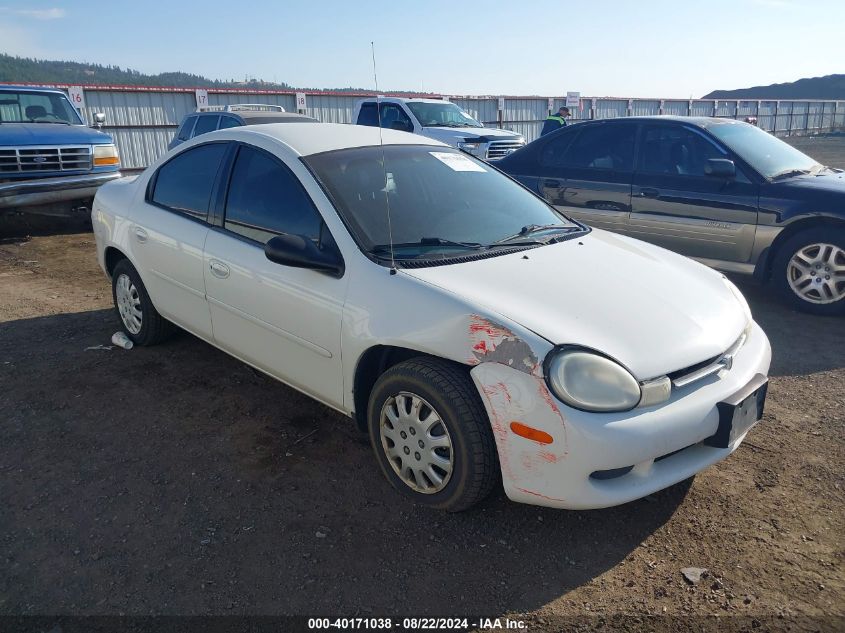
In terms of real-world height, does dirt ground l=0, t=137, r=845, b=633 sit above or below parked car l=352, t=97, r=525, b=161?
below

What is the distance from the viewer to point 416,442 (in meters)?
2.90

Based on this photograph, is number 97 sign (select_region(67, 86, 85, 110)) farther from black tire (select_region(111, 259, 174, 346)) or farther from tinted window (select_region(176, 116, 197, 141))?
black tire (select_region(111, 259, 174, 346))

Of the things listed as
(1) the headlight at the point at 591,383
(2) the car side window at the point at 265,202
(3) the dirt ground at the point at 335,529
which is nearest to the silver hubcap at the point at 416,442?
(3) the dirt ground at the point at 335,529

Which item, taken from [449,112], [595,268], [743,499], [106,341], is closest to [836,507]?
[743,499]

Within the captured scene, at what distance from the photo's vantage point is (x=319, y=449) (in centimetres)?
357

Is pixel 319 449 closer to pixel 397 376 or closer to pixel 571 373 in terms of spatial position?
pixel 397 376

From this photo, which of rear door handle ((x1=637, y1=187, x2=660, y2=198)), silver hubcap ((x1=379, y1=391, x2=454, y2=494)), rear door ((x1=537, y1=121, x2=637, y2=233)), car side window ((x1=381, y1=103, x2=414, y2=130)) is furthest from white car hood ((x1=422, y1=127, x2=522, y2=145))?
silver hubcap ((x1=379, y1=391, x2=454, y2=494))

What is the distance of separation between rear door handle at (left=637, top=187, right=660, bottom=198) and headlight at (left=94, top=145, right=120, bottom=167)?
7.73 m

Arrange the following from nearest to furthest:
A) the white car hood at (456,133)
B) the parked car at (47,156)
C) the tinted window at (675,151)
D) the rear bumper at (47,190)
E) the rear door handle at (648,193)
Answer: the tinted window at (675,151), the rear door handle at (648,193), the rear bumper at (47,190), the parked car at (47,156), the white car hood at (456,133)

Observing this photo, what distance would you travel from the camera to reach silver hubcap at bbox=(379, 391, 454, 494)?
9.26ft

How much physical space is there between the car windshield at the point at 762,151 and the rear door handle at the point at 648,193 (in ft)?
2.43

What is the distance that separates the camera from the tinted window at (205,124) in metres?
10.6

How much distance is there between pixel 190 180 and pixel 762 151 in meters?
5.28

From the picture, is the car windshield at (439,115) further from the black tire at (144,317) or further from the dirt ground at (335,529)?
the dirt ground at (335,529)
